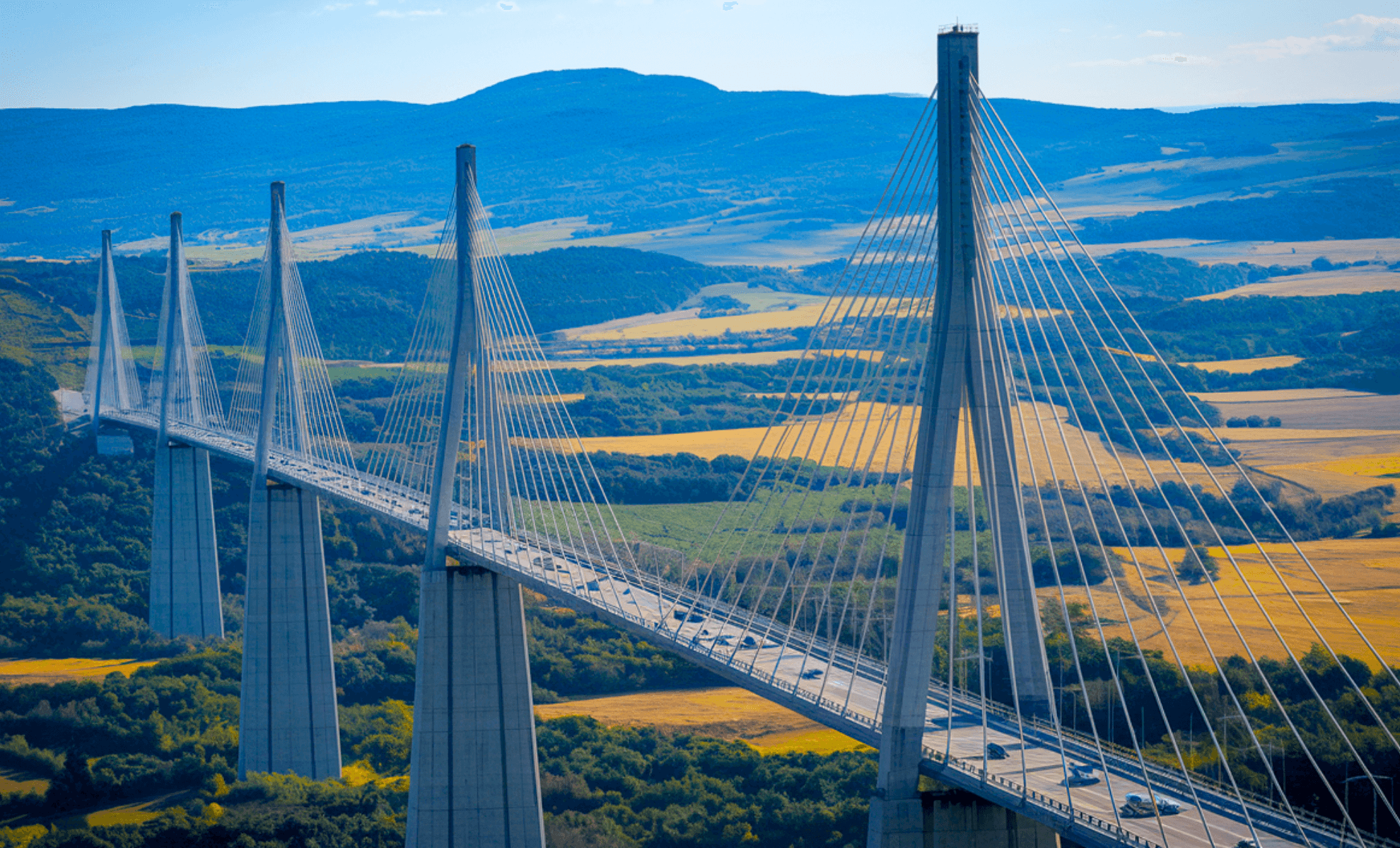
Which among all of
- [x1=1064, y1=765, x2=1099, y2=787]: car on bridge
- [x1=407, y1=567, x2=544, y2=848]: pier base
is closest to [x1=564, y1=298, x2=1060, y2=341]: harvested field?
[x1=407, y1=567, x2=544, y2=848]: pier base

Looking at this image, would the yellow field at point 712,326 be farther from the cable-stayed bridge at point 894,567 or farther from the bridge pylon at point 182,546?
the bridge pylon at point 182,546

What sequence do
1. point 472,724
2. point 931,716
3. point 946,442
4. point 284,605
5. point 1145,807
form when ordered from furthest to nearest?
point 284,605
point 472,724
point 931,716
point 946,442
point 1145,807

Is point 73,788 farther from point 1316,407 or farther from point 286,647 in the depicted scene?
point 1316,407

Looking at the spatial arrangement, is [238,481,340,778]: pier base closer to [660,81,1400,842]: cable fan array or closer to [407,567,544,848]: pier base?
[407,567,544,848]: pier base

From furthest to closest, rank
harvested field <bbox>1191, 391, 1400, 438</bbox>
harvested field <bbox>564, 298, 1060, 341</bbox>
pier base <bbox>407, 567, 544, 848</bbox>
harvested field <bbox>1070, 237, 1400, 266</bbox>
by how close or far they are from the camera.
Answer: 1. harvested field <bbox>564, 298, 1060, 341</bbox>
2. harvested field <bbox>1070, 237, 1400, 266</bbox>
3. harvested field <bbox>1191, 391, 1400, 438</bbox>
4. pier base <bbox>407, 567, 544, 848</bbox>

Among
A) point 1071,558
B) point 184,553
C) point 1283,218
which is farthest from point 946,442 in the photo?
point 1283,218

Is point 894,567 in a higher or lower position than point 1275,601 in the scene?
lower
